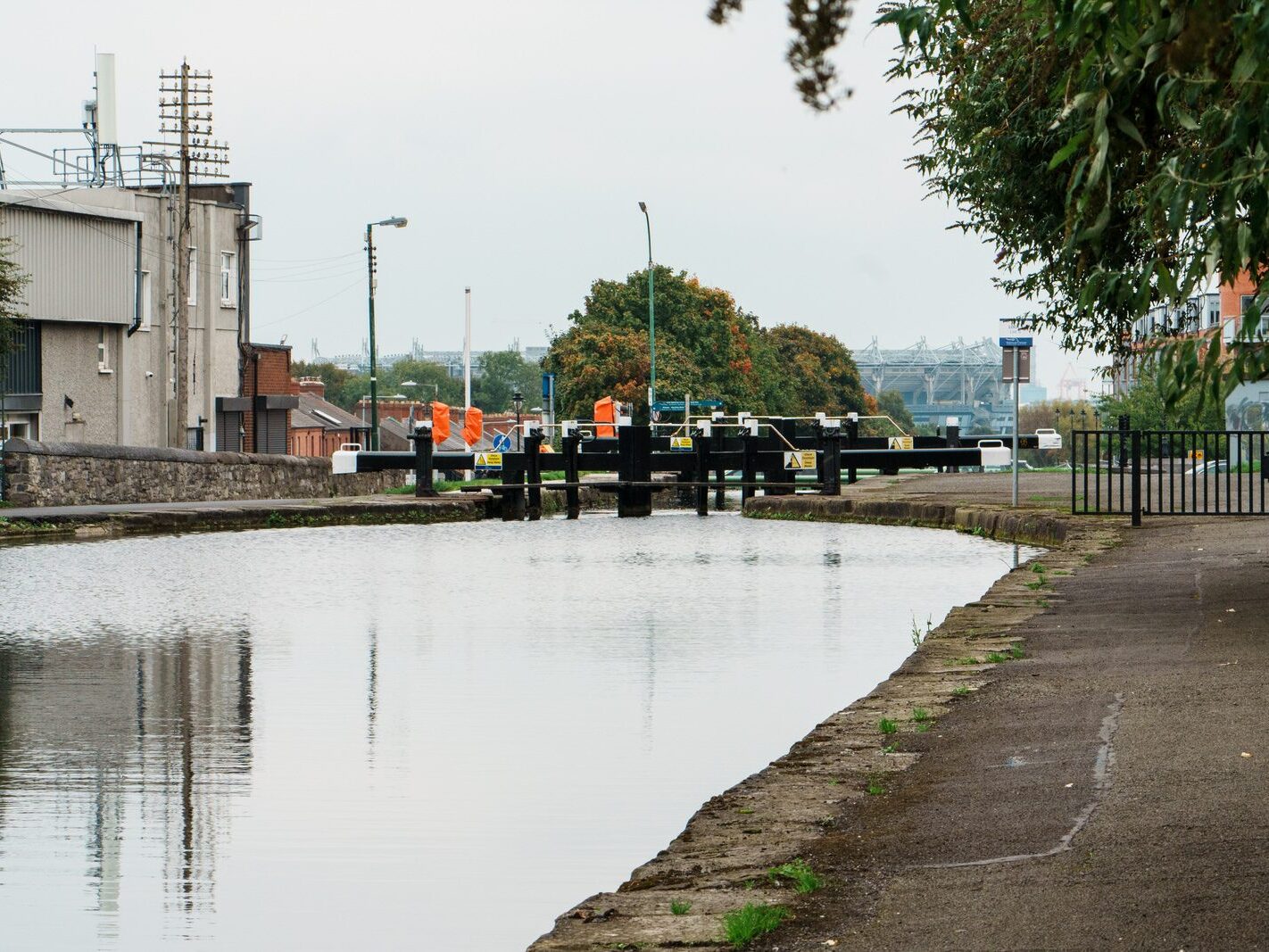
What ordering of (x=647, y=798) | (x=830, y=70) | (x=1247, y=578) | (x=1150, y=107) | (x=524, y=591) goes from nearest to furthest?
(x=830, y=70) → (x=1150, y=107) → (x=647, y=798) → (x=1247, y=578) → (x=524, y=591)

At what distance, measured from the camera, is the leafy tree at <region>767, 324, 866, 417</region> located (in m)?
102

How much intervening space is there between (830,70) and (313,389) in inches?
3820

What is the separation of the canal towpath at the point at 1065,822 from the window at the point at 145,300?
1488 inches

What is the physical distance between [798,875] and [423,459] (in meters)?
31.3

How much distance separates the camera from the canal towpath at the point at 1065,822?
14.9 feet

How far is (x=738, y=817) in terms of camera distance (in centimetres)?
638

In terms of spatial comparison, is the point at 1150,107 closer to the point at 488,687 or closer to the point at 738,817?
the point at 738,817

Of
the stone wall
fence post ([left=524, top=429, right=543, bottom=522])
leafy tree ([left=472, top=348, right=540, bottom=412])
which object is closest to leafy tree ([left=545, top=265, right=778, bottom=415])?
the stone wall

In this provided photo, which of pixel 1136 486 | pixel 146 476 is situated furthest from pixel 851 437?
pixel 1136 486

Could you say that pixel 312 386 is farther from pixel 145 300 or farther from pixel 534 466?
pixel 534 466

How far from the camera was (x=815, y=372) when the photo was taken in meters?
104

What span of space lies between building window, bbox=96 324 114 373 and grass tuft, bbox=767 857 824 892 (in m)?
40.8

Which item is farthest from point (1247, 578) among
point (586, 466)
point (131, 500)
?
point (586, 466)

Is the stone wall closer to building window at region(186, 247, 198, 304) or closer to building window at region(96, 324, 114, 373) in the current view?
building window at region(96, 324, 114, 373)
